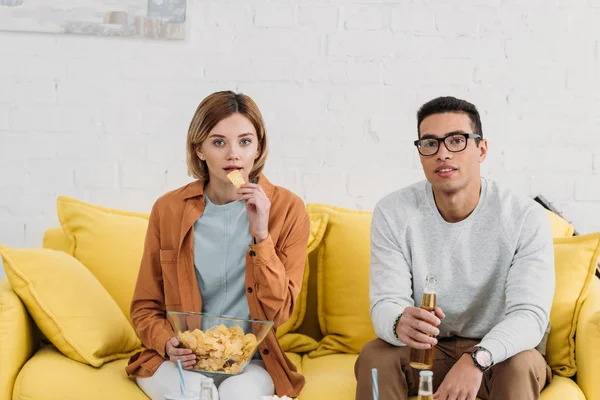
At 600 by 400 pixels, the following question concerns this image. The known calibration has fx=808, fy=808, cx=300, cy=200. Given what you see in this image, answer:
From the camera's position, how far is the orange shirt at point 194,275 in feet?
7.58

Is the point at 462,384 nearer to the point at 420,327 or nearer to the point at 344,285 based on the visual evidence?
the point at 420,327

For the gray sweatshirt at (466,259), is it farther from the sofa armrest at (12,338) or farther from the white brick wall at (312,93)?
the sofa armrest at (12,338)

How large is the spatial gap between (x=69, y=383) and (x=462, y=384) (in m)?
1.09

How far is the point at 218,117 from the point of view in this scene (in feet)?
7.93

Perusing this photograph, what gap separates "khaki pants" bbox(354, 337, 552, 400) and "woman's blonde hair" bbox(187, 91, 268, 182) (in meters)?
0.70

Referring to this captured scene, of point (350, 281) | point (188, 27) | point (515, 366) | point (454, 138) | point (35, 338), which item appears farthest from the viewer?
point (188, 27)

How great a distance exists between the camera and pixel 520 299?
7.38 feet

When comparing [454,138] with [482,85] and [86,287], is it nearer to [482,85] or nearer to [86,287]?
[482,85]

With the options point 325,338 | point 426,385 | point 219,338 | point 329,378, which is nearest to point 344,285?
point 325,338

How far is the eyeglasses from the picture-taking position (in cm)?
237

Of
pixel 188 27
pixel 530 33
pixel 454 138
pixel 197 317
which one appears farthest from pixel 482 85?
pixel 197 317

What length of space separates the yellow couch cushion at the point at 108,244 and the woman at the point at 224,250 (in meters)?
0.38

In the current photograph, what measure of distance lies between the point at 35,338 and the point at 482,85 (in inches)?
75.8

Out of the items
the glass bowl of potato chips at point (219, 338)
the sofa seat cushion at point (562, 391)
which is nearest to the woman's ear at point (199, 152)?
the glass bowl of potato chips at point (219, 338)
